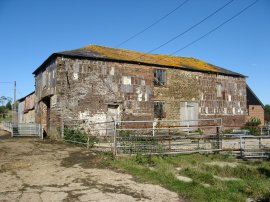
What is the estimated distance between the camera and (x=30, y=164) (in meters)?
10.4

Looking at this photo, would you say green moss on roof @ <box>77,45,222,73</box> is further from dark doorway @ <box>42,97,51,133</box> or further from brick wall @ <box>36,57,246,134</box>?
dark doorway @ <box>42,97,51,133</box>

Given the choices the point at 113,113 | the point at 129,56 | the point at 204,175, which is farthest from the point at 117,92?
the point at 204,175

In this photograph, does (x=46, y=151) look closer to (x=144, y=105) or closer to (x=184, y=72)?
(x=144, y=105)

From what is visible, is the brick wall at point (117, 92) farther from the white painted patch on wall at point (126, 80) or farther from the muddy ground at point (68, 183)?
the muddy ground at point (68, 183)

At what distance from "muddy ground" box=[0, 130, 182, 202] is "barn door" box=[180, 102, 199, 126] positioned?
1492cm

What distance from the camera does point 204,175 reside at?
8.77 metres

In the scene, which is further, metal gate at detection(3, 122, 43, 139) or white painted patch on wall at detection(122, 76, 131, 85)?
white painted patch on wall at detection(122, 76, 131, 85)

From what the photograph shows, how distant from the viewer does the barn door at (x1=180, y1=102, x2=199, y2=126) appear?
25.4 m

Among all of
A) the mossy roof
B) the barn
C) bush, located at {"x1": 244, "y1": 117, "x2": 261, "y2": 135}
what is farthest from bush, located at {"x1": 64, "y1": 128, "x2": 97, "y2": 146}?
bush, located at {"x1": 244, "y1": 117, "x2": 261, "y2": 135}

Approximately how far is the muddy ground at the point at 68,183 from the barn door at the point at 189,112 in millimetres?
14921

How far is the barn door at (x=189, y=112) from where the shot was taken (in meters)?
25.4

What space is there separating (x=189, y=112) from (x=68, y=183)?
19048 mm

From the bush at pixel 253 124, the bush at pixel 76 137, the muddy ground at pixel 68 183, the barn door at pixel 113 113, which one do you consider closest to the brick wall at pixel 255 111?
the bush at pixel 253 124

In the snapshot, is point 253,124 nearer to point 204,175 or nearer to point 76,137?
point 76,137
